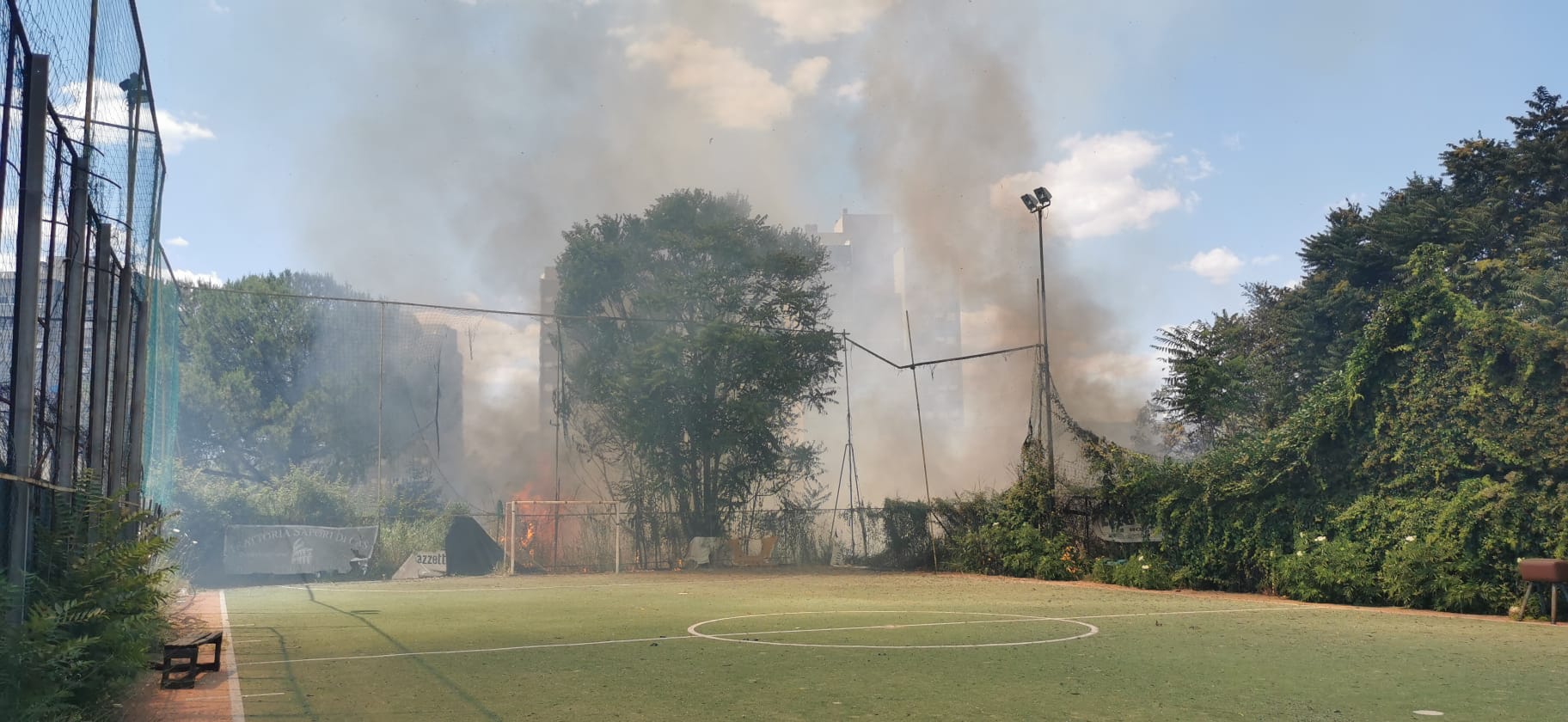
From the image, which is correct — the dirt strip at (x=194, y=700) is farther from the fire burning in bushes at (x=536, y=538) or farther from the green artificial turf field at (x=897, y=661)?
the fire burning in bushes at (x=536, y=538)

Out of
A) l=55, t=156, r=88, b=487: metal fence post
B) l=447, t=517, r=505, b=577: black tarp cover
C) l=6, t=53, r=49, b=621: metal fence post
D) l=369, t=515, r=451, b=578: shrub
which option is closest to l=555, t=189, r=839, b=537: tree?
l=447, t=517, r=505, b=577: black tarp cover

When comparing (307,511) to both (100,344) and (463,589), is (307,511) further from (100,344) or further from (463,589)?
(100,344)

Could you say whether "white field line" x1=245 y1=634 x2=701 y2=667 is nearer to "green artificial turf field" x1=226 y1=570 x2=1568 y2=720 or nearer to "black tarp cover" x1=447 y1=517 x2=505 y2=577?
"green artificial turf field" x1=226 y1=570 x2=1568 y2=720

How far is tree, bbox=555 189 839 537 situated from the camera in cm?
3434

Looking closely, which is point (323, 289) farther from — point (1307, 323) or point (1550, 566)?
point (1550, 566)

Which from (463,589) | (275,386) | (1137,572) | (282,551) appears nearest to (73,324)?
(463,589)

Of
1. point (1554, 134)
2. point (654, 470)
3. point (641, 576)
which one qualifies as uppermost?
point (1554, 134)

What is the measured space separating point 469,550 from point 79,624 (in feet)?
A: 80.6

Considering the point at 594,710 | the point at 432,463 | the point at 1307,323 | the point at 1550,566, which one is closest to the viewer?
the point at 594,710

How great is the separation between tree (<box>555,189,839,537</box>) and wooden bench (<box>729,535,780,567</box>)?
5.54 feet

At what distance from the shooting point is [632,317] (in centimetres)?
3441

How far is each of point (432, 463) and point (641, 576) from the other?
41.5 ft

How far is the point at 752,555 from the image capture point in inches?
1282

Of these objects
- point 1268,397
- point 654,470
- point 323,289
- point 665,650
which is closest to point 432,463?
point 654,470
